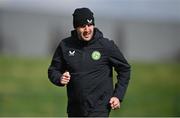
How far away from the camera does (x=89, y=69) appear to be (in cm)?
692

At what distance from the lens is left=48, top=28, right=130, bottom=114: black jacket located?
6.92 metres

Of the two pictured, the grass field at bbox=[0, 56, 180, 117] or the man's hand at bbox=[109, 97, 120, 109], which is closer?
the man's hand at bbox=[109, 97, 120, 109]

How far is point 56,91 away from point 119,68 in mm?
13576

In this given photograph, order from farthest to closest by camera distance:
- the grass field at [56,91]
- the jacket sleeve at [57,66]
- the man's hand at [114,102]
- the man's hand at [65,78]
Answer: the grass field at [56,91], the jacket sleeve at [57,66], the man's hand at [114,102], the man's hand at [65,78]

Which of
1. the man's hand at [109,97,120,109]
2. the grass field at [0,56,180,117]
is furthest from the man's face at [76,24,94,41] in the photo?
the grass field at [0,56,180,117]

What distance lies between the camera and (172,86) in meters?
21.2

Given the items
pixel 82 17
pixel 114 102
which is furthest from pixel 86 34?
pixel 114 102

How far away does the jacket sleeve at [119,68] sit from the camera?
6.97m

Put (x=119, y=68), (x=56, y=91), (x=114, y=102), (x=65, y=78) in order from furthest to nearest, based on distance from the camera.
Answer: (x=56, y=91)
(x=119, y=68)
(x=114, y=102)
(x=65, y=78)

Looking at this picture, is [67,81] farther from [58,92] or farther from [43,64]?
[43,64]

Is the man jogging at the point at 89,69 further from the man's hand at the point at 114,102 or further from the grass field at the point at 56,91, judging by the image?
the grass field at the point at 56,91

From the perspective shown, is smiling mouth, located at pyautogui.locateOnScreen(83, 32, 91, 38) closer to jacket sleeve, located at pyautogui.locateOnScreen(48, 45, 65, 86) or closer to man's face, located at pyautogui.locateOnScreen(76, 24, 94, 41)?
man's face, located at pyautogui.locateOnScreen(76, 24, 94, 41)

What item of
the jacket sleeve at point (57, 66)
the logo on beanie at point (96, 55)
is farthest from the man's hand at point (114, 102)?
the jacket sleeve at point (57, 66)

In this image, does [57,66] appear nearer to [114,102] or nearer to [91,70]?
[91,70]
